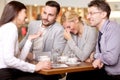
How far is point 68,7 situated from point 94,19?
1736 millimetres

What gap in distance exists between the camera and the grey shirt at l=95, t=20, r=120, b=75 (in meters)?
2.28

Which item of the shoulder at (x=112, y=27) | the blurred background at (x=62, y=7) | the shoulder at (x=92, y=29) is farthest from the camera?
the blurred background at (x=62, y=7)

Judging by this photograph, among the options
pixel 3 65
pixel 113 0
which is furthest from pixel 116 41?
pixel 113 0

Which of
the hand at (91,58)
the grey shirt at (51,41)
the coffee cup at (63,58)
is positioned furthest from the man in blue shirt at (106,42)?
the grey shirt at (51,41)

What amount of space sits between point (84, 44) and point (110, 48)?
1.38 ft

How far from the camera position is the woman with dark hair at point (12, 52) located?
2.10 meters

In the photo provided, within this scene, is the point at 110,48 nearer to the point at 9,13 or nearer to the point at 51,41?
the point at 51,41

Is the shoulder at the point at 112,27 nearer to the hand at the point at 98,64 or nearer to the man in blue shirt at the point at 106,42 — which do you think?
the man in blue shirt at the point at 106,42

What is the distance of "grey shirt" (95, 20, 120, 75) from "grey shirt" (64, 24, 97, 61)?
20cm

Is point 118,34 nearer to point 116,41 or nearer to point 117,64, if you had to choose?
point 116,41

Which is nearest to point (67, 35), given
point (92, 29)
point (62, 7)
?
point (92, 29)

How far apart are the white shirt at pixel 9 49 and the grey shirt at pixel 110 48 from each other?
2.13 feet

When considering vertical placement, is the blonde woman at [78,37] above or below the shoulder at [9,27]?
below

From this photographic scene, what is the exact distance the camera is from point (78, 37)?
2785 millimetres
